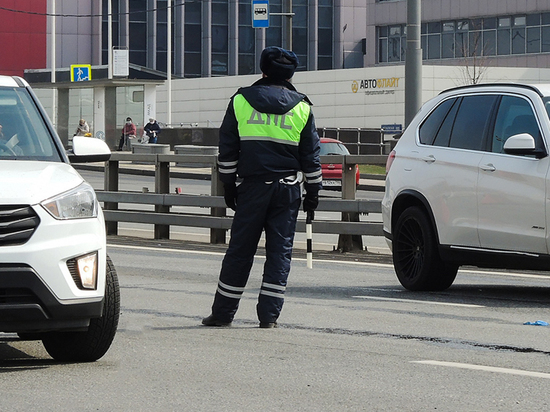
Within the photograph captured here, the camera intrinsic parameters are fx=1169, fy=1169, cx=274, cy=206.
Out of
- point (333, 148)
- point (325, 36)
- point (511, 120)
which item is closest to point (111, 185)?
point (511, 120)

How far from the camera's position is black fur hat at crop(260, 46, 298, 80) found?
765 cm

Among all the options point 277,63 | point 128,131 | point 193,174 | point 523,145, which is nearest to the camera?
point 277,63

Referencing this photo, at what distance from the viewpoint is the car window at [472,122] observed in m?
9.74

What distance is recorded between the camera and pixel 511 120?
9.55 meters

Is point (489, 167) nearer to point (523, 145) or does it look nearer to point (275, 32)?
point (523, 145)


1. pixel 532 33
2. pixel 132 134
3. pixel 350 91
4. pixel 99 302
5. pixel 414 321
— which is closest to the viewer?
pixel 99 302

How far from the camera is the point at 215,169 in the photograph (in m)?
15.7

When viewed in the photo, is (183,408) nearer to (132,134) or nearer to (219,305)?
(219,305)

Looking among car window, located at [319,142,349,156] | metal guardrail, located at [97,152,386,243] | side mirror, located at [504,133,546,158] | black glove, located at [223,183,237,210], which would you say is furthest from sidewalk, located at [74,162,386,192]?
black glove, located at [223,183,237,210]

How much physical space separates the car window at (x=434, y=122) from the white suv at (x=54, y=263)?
15.1ft

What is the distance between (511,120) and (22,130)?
4.39 m

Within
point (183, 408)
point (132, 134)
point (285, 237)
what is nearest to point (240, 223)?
point (285, 237)

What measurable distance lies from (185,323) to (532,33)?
5814 centimetres

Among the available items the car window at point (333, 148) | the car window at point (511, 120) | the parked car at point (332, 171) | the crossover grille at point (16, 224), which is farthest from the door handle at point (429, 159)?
the car window at point (333, 148)
